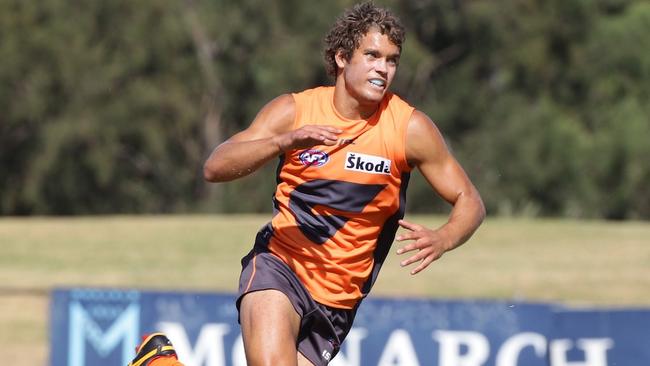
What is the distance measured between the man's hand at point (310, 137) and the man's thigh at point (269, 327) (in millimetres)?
819

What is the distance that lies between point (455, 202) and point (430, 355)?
13.4 feet

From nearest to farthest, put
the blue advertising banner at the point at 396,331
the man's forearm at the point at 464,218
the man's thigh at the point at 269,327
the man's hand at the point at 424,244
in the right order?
the man's hand at the point at 424,244
the man's thigh at the point at 269,327
the man's forearm at the point at 464,218
the blue advertising banner at the point at 396,331

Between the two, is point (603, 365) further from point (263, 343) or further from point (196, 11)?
point (196, 11)

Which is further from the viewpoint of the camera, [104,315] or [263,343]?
[104,315]

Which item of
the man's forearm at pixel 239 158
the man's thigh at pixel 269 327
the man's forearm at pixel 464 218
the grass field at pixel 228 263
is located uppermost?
the grass field at pixel 228 263

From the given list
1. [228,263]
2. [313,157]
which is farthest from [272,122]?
[228,263]

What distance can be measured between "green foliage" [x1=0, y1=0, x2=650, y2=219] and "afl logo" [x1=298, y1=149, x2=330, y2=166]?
105 ft

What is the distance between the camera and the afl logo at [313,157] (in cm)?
596

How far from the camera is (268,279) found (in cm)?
601

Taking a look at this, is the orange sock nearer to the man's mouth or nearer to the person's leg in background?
the person's leg in background

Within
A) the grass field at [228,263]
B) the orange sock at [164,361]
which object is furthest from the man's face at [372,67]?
the grass field at [228,263]

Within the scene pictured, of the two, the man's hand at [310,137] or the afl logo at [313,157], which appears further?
the afl logo at [313,157]

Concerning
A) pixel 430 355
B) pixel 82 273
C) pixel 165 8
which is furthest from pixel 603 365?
pixel 165 8

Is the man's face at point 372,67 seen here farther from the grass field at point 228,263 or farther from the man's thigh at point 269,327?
the grass field at point 228,263
